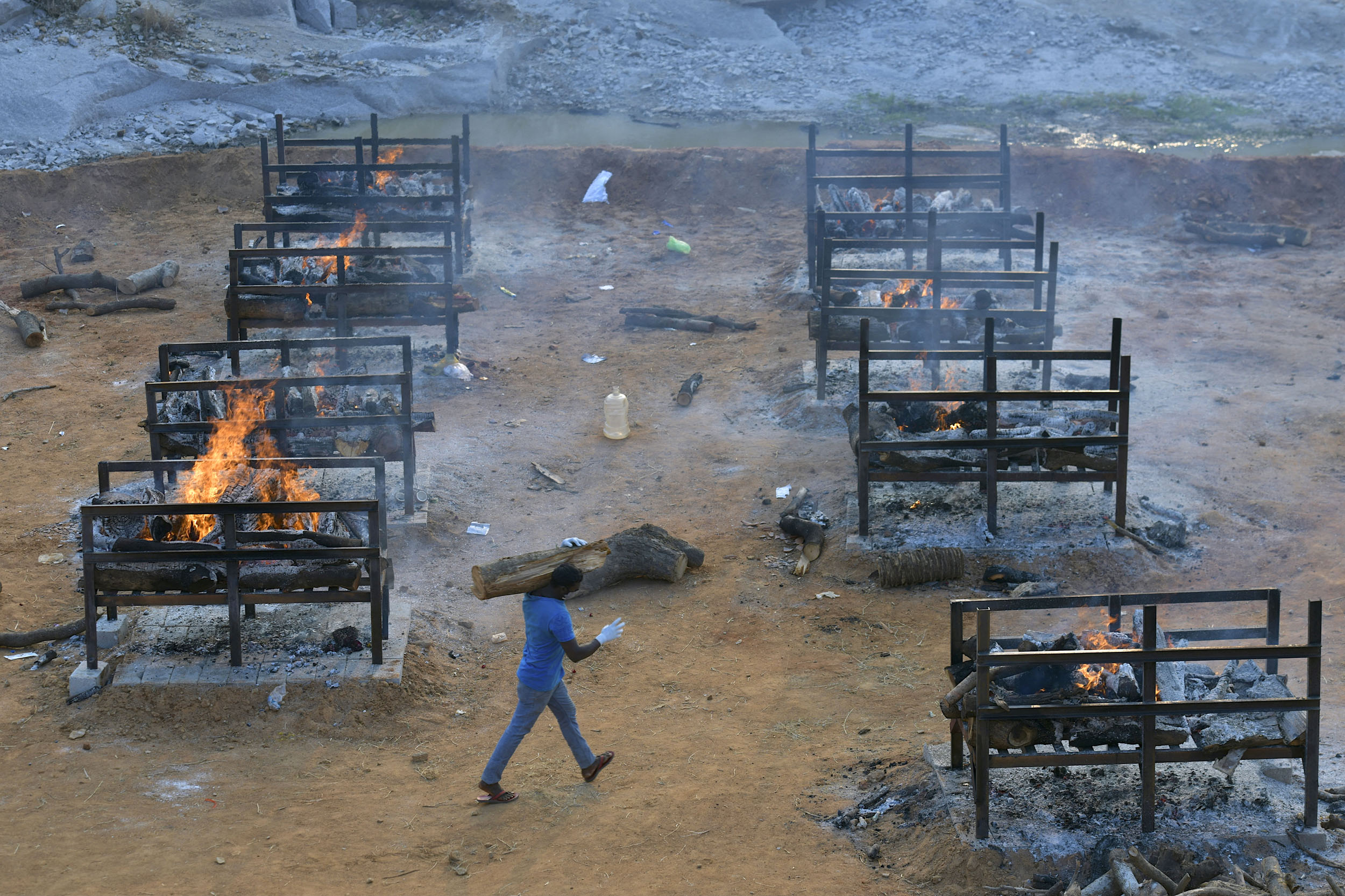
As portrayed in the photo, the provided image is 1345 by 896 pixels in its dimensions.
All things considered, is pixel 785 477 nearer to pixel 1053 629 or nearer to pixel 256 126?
pixel 1053 629

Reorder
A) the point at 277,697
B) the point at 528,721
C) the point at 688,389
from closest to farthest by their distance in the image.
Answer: the point at 528,721 < the point at 277,697 < the point at 688,389

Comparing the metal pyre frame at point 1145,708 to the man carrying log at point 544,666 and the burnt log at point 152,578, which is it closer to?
the man carrying log at point 544,666

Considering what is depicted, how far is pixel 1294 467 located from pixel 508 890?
929 cm

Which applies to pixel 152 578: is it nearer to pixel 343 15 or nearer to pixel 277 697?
pixel 277 697

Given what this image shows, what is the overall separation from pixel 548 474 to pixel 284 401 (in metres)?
3.12

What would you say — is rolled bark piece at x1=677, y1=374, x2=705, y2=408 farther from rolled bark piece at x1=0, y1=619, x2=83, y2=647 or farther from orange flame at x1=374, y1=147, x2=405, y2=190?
rolled bark piece at x1=0, y1=619, x2=83, y2=647

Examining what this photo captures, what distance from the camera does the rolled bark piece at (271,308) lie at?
13820 millimetres

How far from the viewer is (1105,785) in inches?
256

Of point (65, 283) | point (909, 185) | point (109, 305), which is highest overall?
point (909, 185)

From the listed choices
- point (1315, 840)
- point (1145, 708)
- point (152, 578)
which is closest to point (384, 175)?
point (152, 578)

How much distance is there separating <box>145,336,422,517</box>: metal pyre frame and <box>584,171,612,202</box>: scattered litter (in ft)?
40.6

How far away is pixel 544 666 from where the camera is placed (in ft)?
22.5

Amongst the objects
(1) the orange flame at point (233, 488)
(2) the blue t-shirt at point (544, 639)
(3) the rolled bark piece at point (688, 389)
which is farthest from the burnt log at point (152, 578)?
(3) the rolled bark piece at point (688, 389)

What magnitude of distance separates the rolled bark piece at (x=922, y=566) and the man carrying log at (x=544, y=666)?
376 cm
